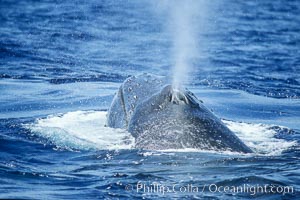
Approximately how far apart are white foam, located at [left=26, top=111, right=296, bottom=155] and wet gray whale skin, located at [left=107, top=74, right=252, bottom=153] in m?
0.17

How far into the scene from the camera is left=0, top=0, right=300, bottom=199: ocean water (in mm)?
9359

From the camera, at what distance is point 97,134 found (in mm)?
12375

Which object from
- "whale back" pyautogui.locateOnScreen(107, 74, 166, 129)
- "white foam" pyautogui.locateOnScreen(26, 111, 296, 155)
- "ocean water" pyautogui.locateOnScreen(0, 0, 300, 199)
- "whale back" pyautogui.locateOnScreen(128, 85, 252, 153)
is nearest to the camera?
"ocean water" pyautogui.locateOnScreen(0, 0, 300, 199)

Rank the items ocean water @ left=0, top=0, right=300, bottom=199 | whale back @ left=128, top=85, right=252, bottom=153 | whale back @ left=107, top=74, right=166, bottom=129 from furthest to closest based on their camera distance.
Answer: whale back @ left=107, top=74, right=166, bottom=129, whale back @ left=128, top=85, right=252, bottom=153, ocean water @ left=0, top=0, right=300, bottom=199

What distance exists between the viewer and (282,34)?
31.1 m

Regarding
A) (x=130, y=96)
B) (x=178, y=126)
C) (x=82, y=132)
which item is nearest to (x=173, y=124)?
(x=178, y=126)

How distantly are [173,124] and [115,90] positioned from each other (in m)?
7.60

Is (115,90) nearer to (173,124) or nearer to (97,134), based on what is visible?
(97,134)

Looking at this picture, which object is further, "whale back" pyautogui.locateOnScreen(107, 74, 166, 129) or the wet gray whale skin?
"whale back" pyautogui.locateOnScreen(107, 74, 166, 129)

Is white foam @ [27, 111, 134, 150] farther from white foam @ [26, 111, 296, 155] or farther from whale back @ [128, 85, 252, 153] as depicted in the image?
whale back @ [128, 85, 252, 153]

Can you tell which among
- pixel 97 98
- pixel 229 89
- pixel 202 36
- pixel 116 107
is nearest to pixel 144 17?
pixel 202 36

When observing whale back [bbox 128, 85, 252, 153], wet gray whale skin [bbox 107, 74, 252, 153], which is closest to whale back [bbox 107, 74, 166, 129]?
wet gray whale skin [bbox 107, 74, 252, 153]

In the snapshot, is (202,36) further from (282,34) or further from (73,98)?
(73,98)

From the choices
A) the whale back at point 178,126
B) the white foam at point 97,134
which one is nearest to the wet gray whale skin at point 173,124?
the whale back at point 178,126
